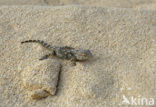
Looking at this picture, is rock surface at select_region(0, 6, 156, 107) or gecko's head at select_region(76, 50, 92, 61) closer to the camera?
rock surface at select_region(0, 6, 156, 107)

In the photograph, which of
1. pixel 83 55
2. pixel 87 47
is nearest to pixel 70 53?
pixel 83 55

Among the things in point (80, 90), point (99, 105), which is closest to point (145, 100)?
point (99, 105)

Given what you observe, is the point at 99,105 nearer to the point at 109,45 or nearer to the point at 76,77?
the point at 76,77

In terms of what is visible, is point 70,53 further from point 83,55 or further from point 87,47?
point 87,47

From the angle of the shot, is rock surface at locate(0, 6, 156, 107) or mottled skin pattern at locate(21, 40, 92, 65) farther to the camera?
mottled skin pattern at locate(21, 40, 92, 65)
